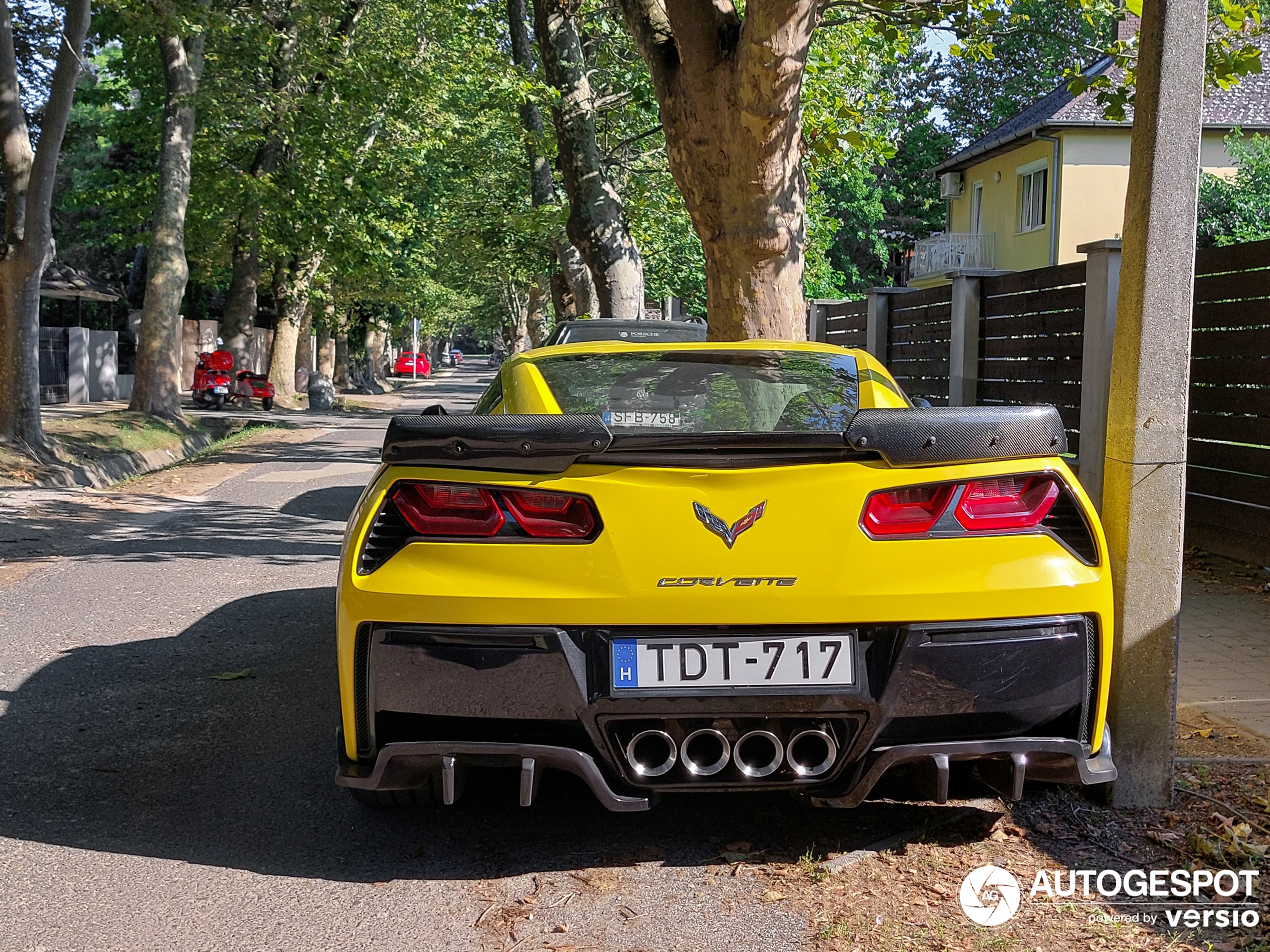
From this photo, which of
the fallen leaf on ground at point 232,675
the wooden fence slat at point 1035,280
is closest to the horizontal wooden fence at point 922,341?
the wooden fence slat at point 1035,280

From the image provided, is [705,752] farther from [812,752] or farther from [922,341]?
[922,341]


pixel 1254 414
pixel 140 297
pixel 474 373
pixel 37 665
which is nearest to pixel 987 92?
pixel 140 297

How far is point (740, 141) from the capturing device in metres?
7.39

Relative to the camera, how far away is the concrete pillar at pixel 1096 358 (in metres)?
8.81

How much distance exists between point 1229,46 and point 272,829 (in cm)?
862

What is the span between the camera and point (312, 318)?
4197 centimetres

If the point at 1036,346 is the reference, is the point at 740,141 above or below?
above

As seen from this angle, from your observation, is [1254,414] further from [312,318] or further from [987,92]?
[987,92]

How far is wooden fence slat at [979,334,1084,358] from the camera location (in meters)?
9.99

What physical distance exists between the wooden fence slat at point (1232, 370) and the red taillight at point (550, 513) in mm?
6054

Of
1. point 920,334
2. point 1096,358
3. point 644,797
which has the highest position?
point 920,334

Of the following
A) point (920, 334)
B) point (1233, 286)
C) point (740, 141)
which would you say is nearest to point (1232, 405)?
point (1233, 286)

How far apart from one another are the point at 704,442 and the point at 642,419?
3.28ft

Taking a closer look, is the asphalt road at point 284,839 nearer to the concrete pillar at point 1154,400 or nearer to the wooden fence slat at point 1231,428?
the concrete pillar at point 1154,400
